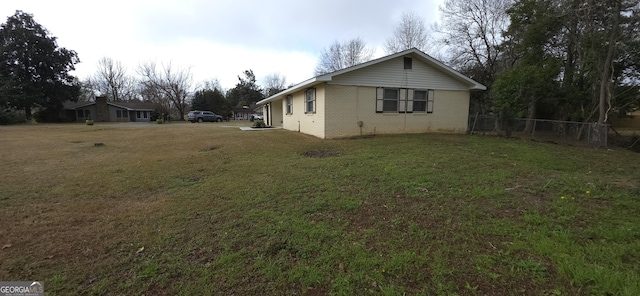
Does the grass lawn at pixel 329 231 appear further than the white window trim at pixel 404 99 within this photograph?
No

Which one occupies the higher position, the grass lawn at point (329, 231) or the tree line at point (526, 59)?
the tree line at point (526, 59)

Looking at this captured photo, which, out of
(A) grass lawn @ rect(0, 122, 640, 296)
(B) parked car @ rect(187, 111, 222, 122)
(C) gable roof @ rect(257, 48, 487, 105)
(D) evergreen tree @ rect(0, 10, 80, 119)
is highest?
(D) evergreen tree @ rect(0, 10, 80, 119)

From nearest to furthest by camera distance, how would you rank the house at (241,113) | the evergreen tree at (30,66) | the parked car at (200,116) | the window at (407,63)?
the window at (407,63)
the evergreen tree at (30,66)
the parked car at (200,116)
the house at (241,113)

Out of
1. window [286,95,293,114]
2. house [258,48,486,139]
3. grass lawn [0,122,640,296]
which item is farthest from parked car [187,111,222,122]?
grass lawn [0,122,640,296]

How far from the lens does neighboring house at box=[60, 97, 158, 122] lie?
36.2 meters

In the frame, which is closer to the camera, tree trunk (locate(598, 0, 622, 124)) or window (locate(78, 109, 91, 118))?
tree trunk (locate(598, 0, 622, 124))

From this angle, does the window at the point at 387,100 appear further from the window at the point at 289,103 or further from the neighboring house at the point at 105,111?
the neighboring house at the point at 105,111

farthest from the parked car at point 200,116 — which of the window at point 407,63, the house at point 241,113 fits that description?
the window at point 407,63

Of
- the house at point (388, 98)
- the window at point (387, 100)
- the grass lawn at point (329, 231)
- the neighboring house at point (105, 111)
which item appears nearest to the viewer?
the grass lawn at point (329, 231)

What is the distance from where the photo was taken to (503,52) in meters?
19.1

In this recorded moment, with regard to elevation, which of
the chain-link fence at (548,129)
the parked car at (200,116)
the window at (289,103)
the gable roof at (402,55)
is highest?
the gable roof at (402,55)

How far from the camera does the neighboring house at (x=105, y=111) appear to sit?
1425 inches

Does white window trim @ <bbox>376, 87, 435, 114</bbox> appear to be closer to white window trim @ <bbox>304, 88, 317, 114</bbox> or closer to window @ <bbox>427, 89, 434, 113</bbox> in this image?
window @ <bbox>427, 89, 434, 113</bbox>

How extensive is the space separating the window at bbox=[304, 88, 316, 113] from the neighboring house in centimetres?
3480
